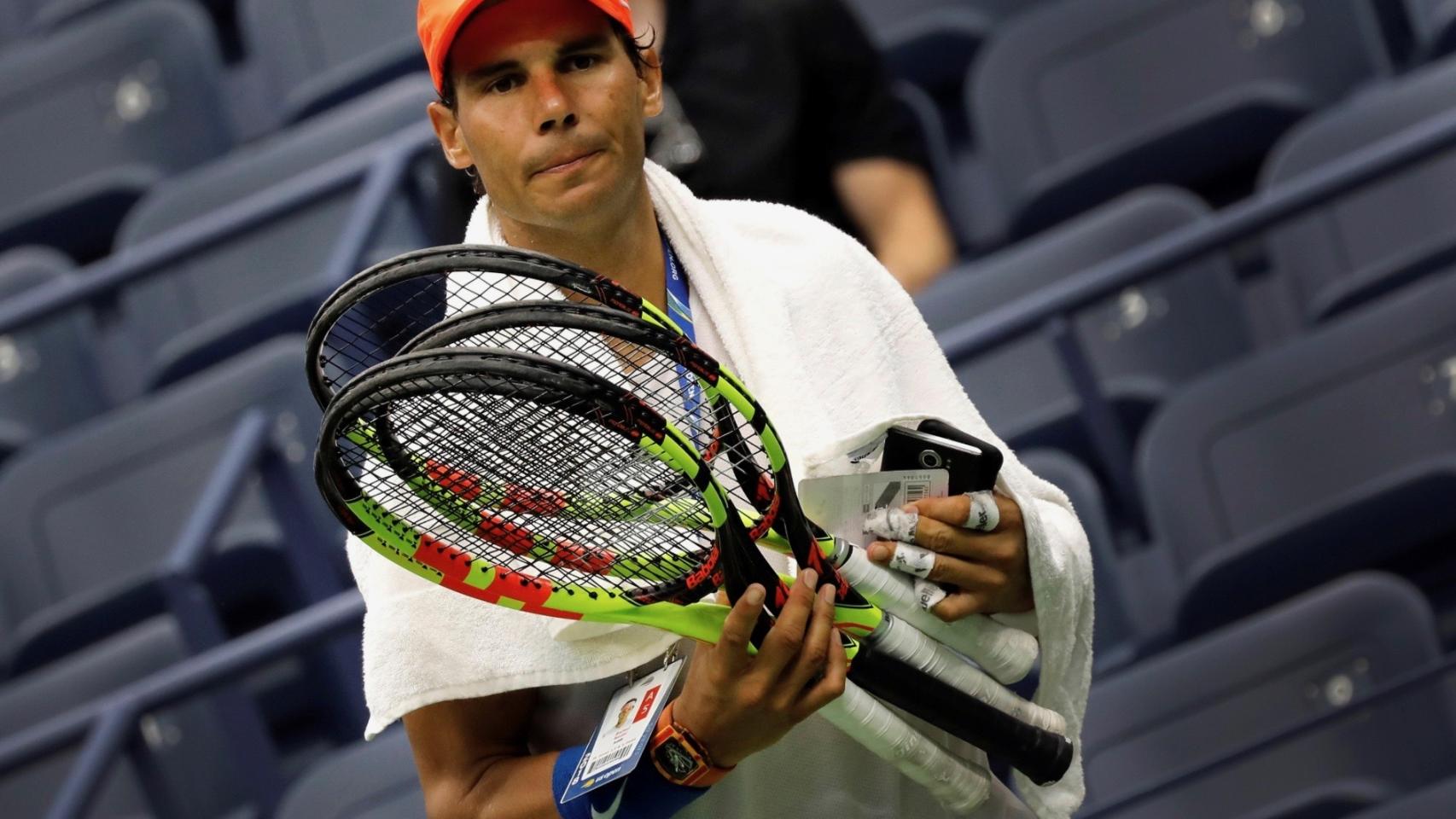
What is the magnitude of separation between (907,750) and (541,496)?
14.1 inches

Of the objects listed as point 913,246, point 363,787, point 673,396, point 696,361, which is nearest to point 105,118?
point 363,787

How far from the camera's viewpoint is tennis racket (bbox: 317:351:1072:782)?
54.6 inches

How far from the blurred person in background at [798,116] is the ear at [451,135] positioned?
1192mm

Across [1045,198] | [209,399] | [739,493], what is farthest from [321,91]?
[739,493]

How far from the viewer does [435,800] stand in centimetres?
157

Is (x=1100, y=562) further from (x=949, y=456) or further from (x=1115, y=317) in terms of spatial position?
(x=949, y=456)

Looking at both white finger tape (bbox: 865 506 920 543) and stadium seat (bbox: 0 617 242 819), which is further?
stadium seat (bbox: 0 617 242 819)

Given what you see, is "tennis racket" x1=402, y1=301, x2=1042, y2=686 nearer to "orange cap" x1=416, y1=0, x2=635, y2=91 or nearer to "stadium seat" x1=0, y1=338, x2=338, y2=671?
"orange cap" x1=416, y1=0, x2=635, y2=91

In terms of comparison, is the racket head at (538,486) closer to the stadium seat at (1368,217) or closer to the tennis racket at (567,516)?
the tennis racket at (567,516)

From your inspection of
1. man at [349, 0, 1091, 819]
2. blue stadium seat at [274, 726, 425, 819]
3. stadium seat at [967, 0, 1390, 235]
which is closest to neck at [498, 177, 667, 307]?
man at [349, 0, 1091, 819]

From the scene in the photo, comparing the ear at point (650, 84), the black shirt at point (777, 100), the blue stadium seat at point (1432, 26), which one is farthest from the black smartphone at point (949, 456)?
the blue stadium seat at point (1432, 26)

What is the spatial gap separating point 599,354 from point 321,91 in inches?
123

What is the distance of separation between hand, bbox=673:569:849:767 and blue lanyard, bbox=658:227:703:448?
156mm

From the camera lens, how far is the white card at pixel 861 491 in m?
1.57
